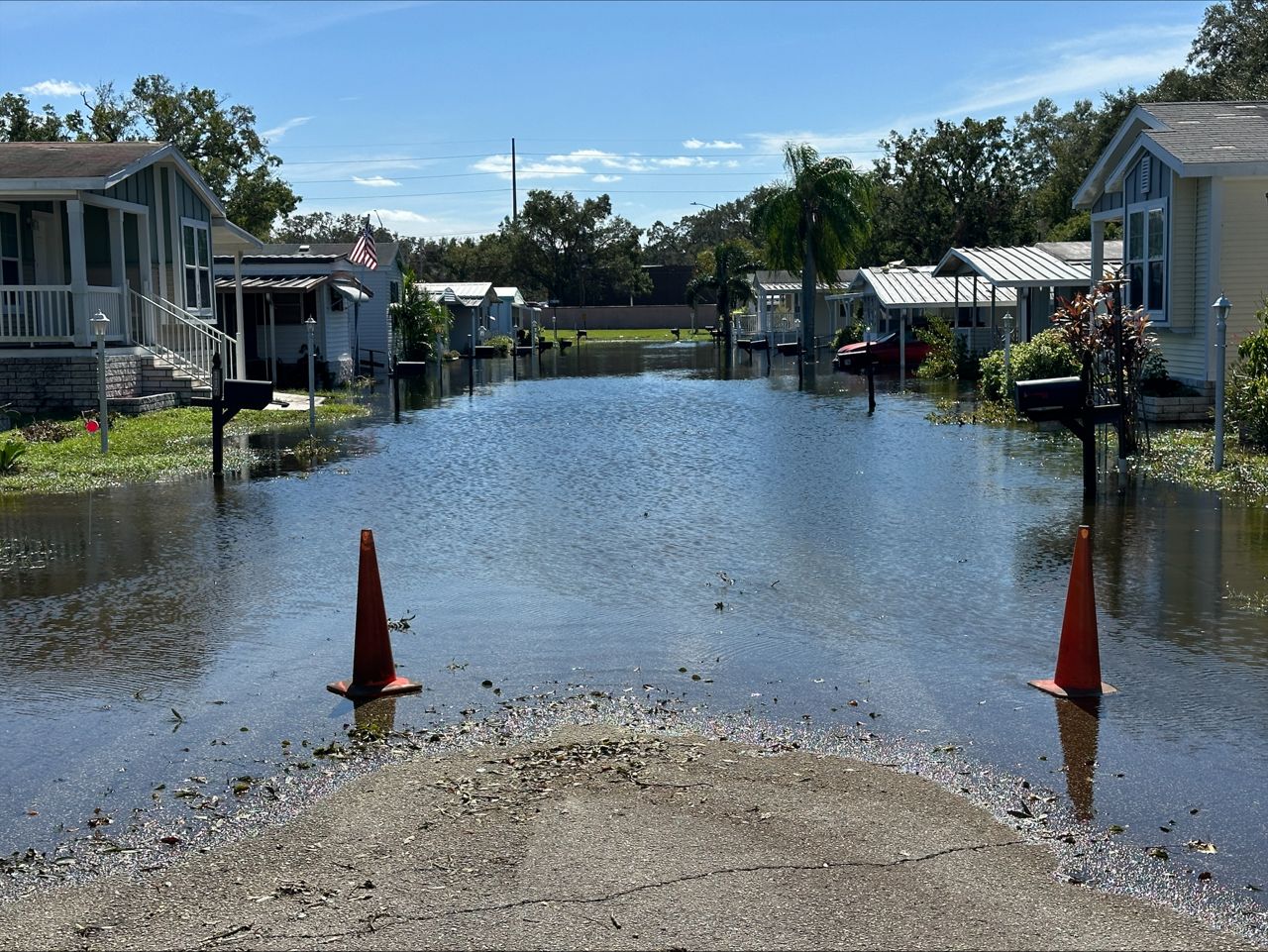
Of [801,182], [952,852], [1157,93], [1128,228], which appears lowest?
[952,852]

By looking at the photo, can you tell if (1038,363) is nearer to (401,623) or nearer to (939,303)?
(401,623)

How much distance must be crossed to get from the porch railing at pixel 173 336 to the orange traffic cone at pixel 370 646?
2096 cm

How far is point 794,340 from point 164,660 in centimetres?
6063

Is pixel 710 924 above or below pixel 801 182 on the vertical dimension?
below

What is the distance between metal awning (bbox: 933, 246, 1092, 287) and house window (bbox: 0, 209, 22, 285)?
2377 cm

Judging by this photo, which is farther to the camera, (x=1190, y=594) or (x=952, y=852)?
(x=1190, y=594)

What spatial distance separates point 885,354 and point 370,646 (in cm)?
4310

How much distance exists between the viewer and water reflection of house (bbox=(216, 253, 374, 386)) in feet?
131

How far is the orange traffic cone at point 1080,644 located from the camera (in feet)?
25.9

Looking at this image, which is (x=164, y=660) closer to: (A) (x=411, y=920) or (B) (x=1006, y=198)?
(A) (x=411, y=920)

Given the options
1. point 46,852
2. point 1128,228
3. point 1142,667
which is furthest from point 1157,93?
point 46,852

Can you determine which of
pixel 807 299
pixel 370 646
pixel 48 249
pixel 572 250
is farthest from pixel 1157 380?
pixel 572 250

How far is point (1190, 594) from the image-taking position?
10.6 metres

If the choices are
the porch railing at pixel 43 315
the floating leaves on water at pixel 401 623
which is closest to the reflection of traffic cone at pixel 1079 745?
the floating leaves on water at pixel 401 623
